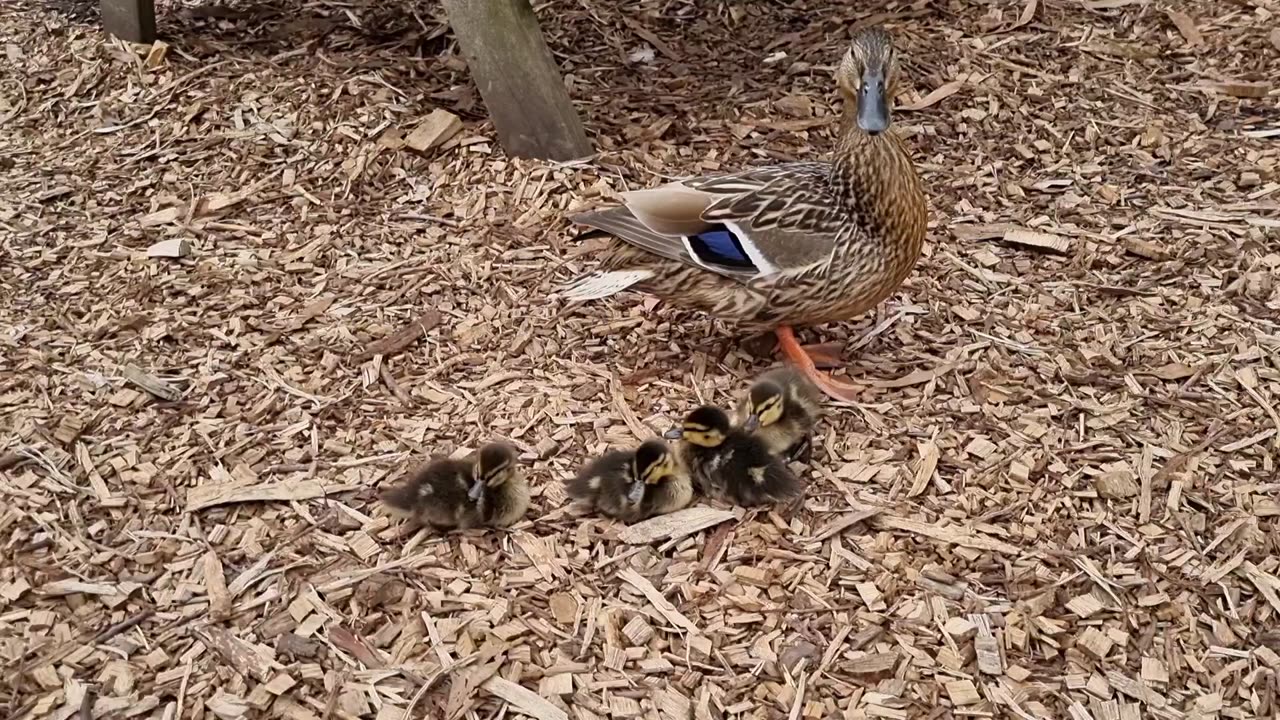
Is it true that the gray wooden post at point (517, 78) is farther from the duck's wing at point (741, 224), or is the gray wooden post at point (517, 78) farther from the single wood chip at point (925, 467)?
the single wood chip at point (925, 467)

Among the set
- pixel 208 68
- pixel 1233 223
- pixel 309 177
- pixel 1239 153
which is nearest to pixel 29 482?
pixel 309 177

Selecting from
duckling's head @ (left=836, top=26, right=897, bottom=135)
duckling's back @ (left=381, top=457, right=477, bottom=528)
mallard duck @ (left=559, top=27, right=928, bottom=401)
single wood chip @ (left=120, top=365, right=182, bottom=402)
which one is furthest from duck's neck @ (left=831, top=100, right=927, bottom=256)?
single wood chip @ (left=120, top=365, right=182, bottom=402)

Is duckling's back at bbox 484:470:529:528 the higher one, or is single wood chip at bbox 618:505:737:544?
duckling's back at bbox 484:470:529:528

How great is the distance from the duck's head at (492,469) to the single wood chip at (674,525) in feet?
1.15

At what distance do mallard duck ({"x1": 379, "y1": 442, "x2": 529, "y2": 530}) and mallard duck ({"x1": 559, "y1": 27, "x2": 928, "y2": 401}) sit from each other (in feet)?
2.55

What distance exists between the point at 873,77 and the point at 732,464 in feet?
3.83

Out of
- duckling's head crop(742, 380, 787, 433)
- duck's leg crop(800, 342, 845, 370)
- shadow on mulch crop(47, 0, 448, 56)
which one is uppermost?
shadow on mulch crop(47, 0, 448, 56)

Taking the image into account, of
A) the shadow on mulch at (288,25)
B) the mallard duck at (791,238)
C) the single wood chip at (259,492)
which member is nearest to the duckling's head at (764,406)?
the mallard duck at (791,238)

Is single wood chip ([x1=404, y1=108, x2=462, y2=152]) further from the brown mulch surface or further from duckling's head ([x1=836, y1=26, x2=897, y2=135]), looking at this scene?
duckling's head ([x1=836, y1=26, x2=897, y2=135])

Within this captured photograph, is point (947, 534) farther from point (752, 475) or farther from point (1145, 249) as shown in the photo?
point (1145, 249)

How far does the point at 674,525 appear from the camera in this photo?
2770mm

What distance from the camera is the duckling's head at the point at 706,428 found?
278 centimetres

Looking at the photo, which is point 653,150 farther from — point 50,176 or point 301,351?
point 50,176

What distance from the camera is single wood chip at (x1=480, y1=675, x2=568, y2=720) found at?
231cm
